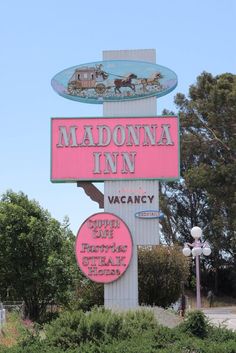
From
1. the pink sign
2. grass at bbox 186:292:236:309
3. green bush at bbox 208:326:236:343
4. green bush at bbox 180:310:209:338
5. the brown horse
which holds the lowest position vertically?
grass at bbox 186:292:236:309

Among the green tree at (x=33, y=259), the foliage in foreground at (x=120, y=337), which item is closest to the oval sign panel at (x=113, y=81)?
the green tree at (x=33, y=259)

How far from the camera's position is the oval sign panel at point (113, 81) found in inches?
902

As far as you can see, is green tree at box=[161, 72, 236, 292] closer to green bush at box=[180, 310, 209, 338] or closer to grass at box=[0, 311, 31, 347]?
grass at box=[0, 311, 31, 347]

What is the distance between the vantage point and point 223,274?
61844 millimetres

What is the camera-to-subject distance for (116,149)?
22266mm

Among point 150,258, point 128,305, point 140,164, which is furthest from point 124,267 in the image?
point 150,258

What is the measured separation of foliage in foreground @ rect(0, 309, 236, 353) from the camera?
11484 mm

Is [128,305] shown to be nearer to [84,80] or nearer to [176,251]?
[84,80]

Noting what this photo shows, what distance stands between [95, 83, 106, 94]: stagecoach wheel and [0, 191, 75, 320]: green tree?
31.8ft

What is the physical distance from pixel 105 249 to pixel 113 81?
20.4 feet

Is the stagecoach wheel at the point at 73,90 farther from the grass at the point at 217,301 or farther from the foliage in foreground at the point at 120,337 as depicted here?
the grass at the point at 217,301

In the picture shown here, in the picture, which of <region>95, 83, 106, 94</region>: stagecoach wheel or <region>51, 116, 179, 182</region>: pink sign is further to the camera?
<region>95, 83, 106, 94</region>: stagecoach wheel

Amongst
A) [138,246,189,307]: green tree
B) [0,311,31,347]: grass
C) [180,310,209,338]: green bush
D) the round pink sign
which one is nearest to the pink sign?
the round pink sign

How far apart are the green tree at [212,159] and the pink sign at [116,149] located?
26328mm
